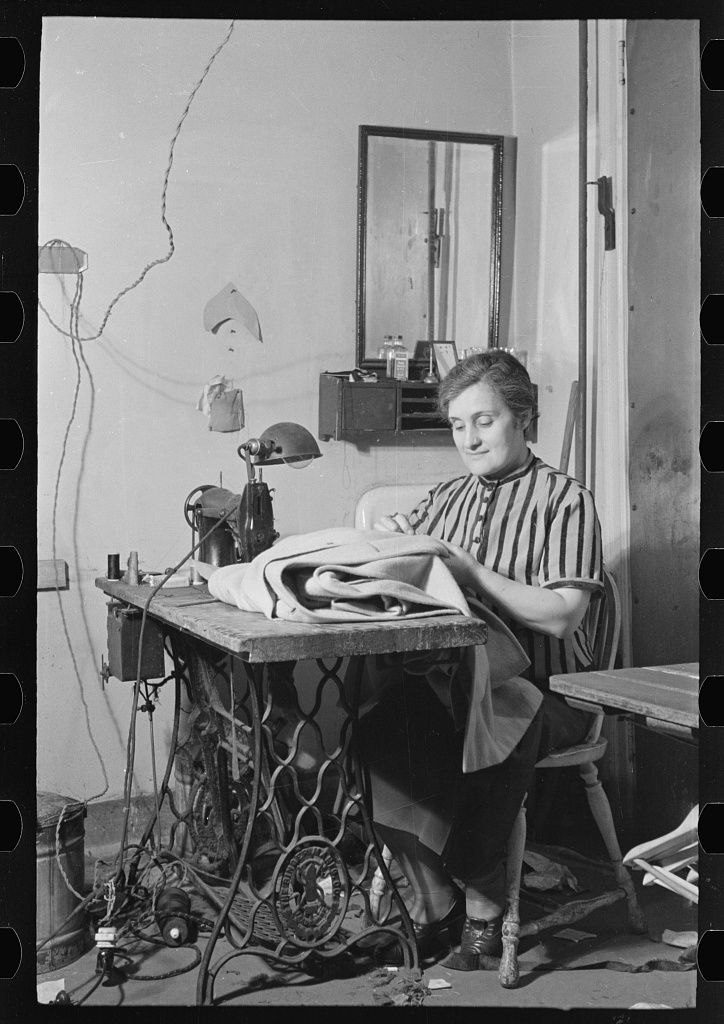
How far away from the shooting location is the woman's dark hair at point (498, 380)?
9.09 ft

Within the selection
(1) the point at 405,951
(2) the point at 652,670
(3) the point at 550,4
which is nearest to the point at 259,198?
(3) the point at 550,4

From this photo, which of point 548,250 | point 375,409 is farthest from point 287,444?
point 548,250

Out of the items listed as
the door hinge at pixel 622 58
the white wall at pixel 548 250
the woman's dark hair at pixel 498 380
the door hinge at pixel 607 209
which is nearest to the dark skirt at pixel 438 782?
A: the woman's dark hair at pixel 498 380

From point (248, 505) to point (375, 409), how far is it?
620 mm

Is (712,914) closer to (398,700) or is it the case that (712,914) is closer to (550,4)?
(398,700)

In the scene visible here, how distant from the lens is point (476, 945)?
2500mm

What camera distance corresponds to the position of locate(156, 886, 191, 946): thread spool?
8.64 ft

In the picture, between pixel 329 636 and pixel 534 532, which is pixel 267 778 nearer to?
pixel 329 636

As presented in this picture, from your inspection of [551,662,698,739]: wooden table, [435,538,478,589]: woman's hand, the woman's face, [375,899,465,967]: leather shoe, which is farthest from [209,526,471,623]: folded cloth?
[375,899,465,967]: leather shoe

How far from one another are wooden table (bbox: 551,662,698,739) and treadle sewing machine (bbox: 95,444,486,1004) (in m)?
0.34

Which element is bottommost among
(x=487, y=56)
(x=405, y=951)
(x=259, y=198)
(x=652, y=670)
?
(x=405, y=951)

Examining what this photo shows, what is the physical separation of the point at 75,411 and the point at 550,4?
5.32 feet

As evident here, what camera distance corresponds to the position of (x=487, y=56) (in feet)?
8.59

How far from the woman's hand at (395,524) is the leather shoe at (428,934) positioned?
3.32 ft
